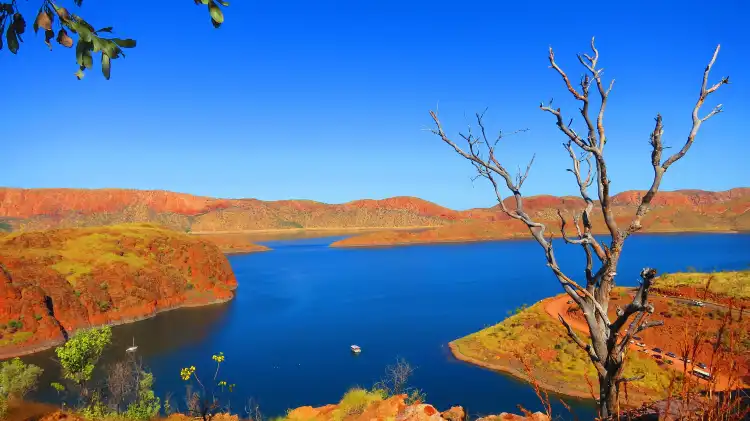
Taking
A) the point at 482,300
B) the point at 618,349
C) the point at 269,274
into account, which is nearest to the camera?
the point at 618,349

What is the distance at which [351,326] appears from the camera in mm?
43656

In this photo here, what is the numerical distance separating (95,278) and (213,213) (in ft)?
436

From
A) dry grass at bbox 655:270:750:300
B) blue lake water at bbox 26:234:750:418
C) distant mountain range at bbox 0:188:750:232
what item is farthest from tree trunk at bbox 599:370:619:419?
distant mountain range at bbox 0:188:750:232

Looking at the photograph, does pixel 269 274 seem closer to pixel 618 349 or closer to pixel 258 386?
pixel 258 386

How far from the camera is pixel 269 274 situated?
7856 centimetres

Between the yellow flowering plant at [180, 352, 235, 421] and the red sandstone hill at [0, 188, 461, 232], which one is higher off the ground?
the red sandstone hill at [0, 188, 461, 232]

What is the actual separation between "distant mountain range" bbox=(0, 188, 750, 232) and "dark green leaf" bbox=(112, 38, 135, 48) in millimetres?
118958

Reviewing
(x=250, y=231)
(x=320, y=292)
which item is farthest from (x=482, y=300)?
(x=250, y=231)

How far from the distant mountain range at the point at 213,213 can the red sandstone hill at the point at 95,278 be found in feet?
231

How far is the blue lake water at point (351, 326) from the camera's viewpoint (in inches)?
1125

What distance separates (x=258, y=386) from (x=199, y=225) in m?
148

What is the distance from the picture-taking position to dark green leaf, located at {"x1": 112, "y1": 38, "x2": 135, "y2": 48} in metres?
2.33

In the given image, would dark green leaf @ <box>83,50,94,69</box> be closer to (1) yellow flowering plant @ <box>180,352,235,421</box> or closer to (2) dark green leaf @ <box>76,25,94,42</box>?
(2) dark green leaf @ <box>76,25,94,42</box>

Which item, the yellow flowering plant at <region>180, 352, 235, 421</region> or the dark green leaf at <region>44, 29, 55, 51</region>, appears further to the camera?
the yellow flowering plant at <region>180, 352, 235, 421</region>
